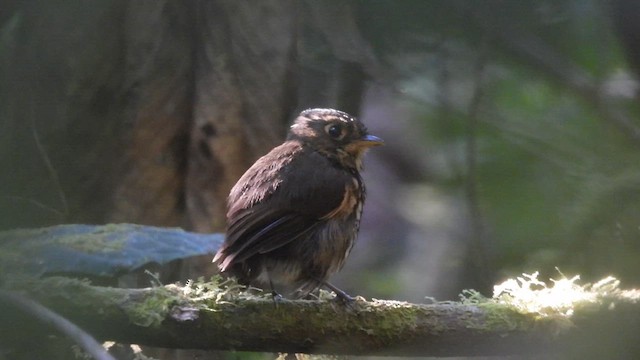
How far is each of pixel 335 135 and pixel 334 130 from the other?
0.02m

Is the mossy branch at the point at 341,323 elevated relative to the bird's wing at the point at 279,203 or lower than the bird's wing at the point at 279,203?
lower

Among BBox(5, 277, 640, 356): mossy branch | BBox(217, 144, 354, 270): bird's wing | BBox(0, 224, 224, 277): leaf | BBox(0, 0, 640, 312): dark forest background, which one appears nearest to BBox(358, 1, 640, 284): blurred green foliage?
BBox(0, 0, 640, 312): dark forest background

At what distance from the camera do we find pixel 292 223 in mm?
3520

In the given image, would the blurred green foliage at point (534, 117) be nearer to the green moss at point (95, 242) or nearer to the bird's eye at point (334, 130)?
the bird's eye at point (334, 130)

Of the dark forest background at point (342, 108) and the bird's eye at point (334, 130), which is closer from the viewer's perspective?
the dark forest background at point (342, 108)

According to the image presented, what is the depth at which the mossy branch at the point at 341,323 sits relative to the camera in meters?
2.78

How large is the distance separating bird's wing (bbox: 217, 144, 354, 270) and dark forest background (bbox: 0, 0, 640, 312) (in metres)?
0.52

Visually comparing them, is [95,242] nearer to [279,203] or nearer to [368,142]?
[279,203]

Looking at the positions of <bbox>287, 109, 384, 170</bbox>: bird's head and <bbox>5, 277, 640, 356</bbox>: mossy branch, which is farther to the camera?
<bbox>287, 109, 384, 170</bbox>: bird's head

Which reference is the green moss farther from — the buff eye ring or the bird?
the buff eye ring

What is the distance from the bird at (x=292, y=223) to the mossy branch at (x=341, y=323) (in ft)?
0.48

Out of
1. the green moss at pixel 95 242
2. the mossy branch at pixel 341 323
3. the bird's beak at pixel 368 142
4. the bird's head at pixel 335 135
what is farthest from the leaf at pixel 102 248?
the bird's beak at pixel 368 142

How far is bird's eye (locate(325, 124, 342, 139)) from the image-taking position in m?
4.14

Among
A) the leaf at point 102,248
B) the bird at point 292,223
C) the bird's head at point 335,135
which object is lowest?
the leaf at point 102,248
